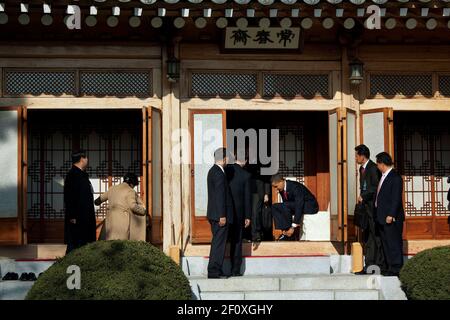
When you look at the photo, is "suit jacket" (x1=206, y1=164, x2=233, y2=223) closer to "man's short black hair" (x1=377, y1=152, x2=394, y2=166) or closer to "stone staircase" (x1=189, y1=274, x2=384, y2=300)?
"stone staircase" (x1=189, y1=274, x2=384, y2=300)

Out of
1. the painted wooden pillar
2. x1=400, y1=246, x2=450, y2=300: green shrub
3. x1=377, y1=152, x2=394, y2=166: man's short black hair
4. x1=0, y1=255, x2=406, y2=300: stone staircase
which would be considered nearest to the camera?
x1=400, y1=246, x2=450, y2=300: green shrub

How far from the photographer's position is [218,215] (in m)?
12.9

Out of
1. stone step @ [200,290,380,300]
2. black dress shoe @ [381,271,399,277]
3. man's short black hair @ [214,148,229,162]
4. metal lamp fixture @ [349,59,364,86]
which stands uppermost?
metal lamp fixture @ [349,59,364,86]

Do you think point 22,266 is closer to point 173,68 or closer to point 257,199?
point 173,68

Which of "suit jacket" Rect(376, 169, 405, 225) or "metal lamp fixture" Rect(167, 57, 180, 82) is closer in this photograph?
"suit jacket" Rect(376, 169, 405, 225)

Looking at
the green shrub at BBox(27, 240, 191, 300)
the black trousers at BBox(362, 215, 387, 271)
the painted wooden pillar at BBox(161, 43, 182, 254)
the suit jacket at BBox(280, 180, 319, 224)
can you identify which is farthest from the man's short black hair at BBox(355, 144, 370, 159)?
the green shrub at BBox(27, 240, 191, 300)

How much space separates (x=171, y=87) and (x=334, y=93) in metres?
2.54

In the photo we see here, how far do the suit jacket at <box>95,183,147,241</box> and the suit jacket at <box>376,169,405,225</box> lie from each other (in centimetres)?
339

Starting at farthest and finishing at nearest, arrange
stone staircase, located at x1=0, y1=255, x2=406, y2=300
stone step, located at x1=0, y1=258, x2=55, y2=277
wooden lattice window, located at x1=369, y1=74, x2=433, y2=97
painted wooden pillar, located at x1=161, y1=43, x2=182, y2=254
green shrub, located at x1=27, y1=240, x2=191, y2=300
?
wooden lattice window, located at x1=369, y1=74, x2=433, y2=97
painted wooden pillar, located at x1=161, y1=43, x2=182, y2=254
stone step, located at x1=0, y1=258, x2=55, y2=277
stone staircase, located at x1=0, y1=255, x2=406, y2=300
green shrub, located at x1=27, y1=240, x2=191, y2=300

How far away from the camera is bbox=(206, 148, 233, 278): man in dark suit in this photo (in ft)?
42.5

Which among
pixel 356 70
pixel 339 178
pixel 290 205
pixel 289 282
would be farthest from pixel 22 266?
pixel 356 70

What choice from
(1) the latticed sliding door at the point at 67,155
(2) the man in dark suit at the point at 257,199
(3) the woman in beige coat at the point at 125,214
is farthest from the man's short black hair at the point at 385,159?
(1) the latticed sliding door at the point at 67,155
